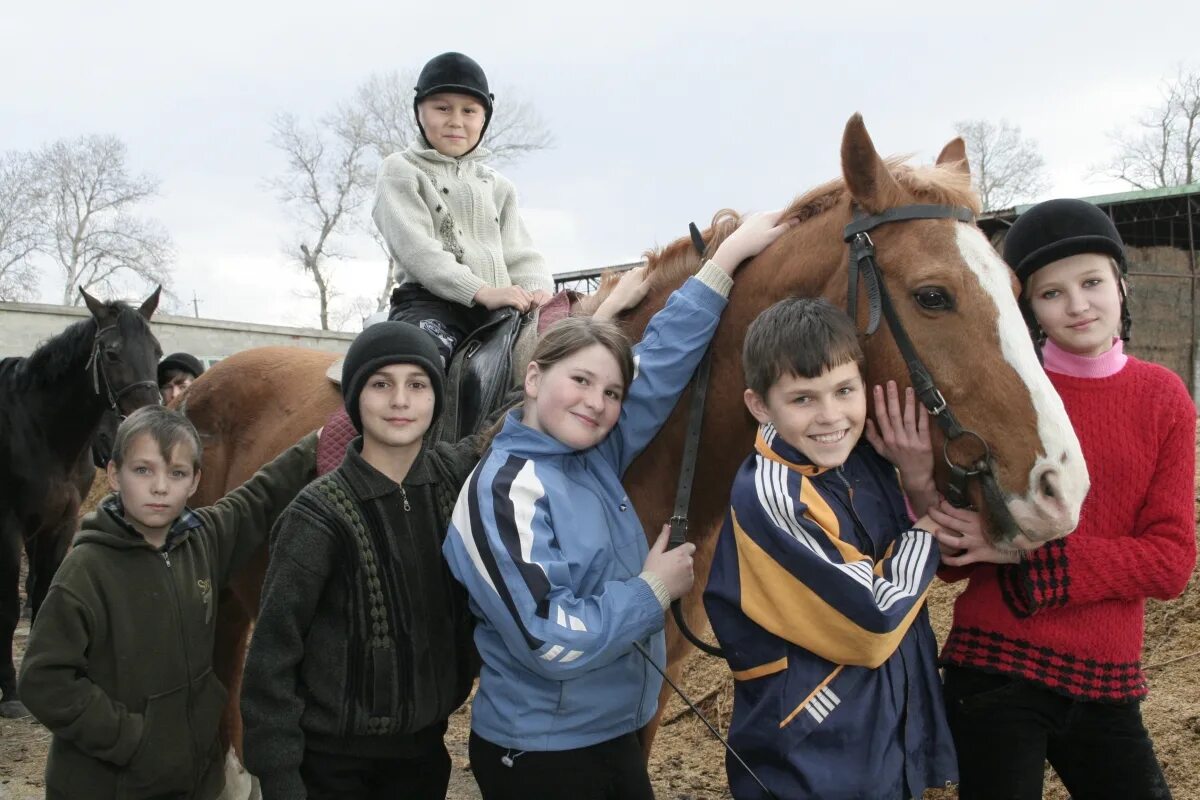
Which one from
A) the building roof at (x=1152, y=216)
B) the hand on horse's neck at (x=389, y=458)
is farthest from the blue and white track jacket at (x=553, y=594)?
the building roof at (x=1152, y=216)

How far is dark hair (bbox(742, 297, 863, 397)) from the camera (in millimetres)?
1769

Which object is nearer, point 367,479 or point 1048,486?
point 1048,486

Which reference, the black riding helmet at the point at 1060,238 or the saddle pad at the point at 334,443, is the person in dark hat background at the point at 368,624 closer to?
the saddle pad at the point at 334,443

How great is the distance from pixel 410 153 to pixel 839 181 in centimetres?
184

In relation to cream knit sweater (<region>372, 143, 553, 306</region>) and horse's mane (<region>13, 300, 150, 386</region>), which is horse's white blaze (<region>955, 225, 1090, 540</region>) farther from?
horse's mane (<region>13, 300, 150, 386</region>)

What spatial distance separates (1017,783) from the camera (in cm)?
185

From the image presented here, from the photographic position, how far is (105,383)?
6105 millimetres

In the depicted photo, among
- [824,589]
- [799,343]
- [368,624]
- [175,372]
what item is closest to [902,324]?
[799,343]

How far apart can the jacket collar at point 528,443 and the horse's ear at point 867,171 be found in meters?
0.93

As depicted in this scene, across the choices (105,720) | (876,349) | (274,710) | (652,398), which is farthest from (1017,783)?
(105,720)

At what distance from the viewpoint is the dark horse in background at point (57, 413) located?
19.3 ft

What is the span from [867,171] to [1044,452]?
0.77 meters

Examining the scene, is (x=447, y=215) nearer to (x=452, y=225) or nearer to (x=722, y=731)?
(x=452, y=225)

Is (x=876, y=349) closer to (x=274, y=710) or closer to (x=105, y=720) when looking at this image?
(x=274, y=710)
